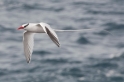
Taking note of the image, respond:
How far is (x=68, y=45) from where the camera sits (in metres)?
76.9

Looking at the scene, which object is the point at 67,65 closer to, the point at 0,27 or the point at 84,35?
the point at 84,35

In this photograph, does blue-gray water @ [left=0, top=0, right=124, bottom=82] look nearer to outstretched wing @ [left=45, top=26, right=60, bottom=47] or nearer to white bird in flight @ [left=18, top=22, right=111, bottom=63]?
A: white bird in flight @ [left=18, top=22, right=111, bottom=63]

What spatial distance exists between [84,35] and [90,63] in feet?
26.0

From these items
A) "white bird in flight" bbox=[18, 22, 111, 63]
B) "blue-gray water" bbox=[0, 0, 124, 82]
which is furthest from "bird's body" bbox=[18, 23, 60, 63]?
"blue-gray water" bbox=[0, 0, 124, 82]

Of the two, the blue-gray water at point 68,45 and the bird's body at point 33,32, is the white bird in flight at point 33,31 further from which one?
the blue-gray water at point 68,45

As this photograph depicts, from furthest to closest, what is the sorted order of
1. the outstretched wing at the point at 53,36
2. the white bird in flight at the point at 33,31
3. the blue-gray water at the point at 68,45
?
the blue-gray water at the point at 68,45 → the white bird in flight at the point at 33,31 → the outstretched wing at the point at 53,36

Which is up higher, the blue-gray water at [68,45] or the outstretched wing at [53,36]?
the outstretched wing at [53,36]

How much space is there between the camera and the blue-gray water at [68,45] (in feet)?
227

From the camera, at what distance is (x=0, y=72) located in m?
69.9

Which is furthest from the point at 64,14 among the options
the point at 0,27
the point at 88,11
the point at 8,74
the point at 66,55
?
the point at 8,74

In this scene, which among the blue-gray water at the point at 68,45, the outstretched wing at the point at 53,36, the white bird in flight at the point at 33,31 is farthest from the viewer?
the blue-gray water at the point at 68,45

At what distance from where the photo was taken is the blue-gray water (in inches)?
2724

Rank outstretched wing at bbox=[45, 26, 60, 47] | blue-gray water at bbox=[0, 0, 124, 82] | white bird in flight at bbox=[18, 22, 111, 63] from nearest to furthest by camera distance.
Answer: outstretched wing at bbox=[45, 26, 60, 47] < white bird in flight at bbox=[18, 22, 111, 63] < blue-gray water at bbox=[0, 0, 124, 82]

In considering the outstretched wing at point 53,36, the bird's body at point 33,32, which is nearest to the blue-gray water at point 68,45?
the bird's body at point 33,32
